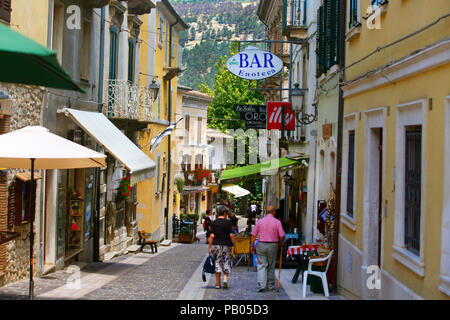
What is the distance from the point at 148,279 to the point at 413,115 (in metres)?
7.15

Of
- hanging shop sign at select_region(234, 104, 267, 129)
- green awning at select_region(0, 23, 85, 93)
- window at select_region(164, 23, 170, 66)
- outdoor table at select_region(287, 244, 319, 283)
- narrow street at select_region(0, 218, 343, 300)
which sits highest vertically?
window at select_region(164, 23, 170, 66)

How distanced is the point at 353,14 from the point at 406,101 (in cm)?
444

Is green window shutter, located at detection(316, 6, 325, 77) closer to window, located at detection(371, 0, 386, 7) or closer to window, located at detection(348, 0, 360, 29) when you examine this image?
window, located at detection(348, 0, 360, 29)

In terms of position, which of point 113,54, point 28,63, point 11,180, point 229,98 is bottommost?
point 11,180

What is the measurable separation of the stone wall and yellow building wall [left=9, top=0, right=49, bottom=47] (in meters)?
1.03

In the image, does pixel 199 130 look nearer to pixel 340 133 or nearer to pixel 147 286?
pixel 340 133

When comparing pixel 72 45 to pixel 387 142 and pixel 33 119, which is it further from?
pixel 387 142

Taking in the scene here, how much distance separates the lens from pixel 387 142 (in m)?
8.88

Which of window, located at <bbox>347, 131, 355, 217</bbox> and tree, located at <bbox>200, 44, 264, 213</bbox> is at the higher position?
tree, located at <bbox>200, 44, 264, 213</bbox>

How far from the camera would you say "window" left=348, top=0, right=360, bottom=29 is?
11.4 m

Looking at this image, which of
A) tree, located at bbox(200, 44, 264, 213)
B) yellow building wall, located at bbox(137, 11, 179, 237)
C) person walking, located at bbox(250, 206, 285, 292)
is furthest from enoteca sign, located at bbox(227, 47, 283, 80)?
tree, located at bbox(200, 44, 264, 213)

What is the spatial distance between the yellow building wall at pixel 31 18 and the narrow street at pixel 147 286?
4.56 meters

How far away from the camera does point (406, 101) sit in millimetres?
7828

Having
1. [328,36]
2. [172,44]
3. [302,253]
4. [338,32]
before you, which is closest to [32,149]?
[302,253]
